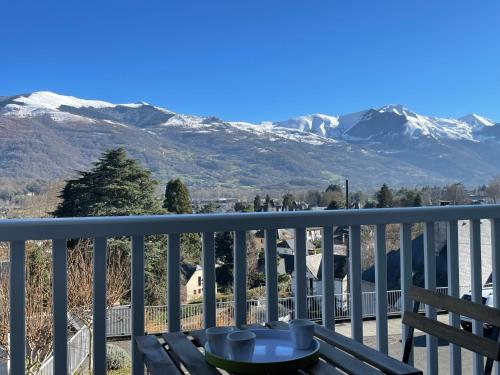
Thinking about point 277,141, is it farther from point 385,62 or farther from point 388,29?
point 385,62

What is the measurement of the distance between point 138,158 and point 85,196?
1326 mm

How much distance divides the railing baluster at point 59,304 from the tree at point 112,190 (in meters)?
4.12

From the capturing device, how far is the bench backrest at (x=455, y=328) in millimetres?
1407

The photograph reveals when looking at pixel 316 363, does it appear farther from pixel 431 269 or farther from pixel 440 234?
pixel 440 234

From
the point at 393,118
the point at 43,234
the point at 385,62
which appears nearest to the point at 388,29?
the point at 393,118

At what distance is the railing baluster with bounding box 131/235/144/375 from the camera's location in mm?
1917

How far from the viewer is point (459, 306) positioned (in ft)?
5.02

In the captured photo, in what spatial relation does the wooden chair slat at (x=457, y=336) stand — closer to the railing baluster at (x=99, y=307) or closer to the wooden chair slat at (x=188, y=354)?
the wooden chair slat at (x=188, y=354)

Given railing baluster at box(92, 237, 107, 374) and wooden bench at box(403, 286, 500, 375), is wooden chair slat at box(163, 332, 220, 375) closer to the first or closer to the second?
railing baluster at box(92, 237, 107, 374)

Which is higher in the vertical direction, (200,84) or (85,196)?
(200,84)

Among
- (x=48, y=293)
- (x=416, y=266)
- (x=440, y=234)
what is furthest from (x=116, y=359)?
(x=440, y=234)

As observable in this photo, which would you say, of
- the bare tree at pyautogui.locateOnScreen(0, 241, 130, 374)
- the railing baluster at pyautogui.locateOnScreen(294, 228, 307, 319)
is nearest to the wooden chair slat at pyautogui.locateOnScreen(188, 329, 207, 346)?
the railing baluster at pyautogui.locateOnScreen(294, 228, 307, 319)

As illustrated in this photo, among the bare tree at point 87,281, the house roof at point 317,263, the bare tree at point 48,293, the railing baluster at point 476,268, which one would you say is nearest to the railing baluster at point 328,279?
the house roof at point 317,263

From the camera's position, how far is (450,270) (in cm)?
237
